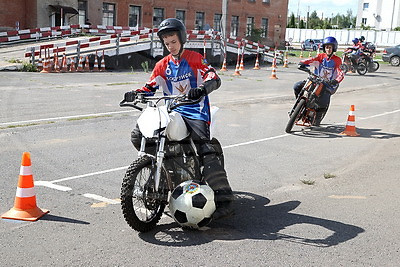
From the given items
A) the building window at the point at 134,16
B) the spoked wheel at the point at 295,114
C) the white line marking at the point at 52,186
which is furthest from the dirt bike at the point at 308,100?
the building window at the point at 134,16

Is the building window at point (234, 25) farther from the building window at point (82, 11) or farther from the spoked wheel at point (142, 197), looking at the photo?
the spoked wheel at point (142, 197)

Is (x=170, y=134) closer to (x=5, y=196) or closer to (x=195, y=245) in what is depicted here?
(x=195, y=245)

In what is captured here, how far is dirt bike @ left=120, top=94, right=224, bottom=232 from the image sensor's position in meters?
4.73

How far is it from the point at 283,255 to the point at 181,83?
1.98 metres

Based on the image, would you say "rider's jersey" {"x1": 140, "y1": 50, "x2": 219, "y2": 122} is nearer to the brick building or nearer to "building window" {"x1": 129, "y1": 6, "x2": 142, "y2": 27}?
the brick building

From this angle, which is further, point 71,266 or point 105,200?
point 105,200

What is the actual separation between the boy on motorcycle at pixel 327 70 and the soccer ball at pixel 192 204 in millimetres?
6455

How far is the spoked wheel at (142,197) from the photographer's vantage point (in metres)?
4.69

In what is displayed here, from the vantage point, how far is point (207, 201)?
4.93 m

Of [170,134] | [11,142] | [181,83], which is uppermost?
[181,83]

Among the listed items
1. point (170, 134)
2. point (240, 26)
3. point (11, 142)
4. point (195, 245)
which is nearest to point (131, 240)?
point (195, 245)

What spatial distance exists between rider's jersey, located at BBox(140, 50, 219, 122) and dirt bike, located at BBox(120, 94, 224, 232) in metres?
0.30

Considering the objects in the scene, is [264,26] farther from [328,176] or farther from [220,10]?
[328,176]

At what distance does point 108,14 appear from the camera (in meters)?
43.7
